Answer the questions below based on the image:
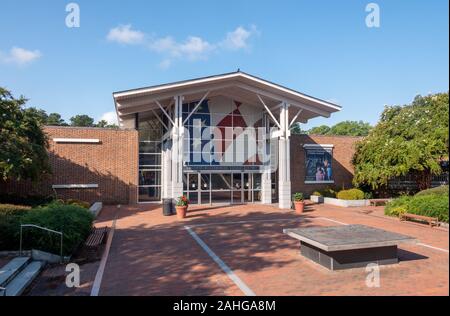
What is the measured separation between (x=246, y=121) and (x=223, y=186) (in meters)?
4.58

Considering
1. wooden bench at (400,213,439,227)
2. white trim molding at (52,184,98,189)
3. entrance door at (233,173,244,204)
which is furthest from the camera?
entrance door at (233,173,244,204)

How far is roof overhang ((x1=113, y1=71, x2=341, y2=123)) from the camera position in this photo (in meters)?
19.0

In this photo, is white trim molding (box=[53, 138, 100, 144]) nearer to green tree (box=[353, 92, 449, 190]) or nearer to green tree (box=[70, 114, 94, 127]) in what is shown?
A: green tree (box=[353, 92, 449, 190])

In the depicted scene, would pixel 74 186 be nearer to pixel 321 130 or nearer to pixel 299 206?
pixel 299 206

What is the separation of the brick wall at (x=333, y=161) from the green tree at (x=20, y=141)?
17032mm

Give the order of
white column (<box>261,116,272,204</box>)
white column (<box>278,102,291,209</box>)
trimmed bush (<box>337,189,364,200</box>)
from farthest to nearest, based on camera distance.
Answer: white column (<box>261,116,272,204</box>) → trimmed bush (<box>337,189,364,200</box>) → white column (<box>278,102,291,209</box>)

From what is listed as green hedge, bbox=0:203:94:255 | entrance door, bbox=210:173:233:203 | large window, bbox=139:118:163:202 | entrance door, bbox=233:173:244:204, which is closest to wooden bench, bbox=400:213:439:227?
entrance door, bbox=233:173:244:204

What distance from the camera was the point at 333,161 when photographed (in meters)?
27.5

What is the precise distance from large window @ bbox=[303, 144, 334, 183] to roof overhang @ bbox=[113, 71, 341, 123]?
4.79 meters

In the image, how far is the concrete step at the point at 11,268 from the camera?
24.2 feet

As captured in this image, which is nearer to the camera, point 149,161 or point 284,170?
point 284,170

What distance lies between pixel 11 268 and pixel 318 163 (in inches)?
894

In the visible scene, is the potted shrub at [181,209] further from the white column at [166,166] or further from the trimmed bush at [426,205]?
the trimmed bush at [426,205]

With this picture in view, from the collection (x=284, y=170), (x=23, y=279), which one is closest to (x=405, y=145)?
(x=284, y=170)
